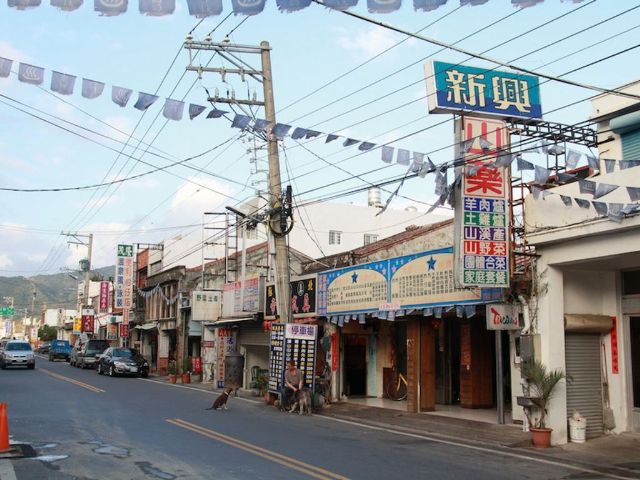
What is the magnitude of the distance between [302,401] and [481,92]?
10.3m

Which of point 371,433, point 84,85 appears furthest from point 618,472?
point 84,85

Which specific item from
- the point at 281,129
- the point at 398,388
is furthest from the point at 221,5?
the point at 398,388

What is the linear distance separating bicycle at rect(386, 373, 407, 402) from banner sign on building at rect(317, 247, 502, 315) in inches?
126

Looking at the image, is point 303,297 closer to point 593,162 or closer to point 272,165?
point 272,165

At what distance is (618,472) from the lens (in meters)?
11.5

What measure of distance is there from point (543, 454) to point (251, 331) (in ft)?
66.6

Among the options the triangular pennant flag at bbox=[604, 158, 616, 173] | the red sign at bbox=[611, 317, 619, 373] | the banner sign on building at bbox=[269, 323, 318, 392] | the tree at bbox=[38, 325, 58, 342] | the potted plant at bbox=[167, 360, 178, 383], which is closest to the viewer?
the triangular pennant flag at bbox=[604, 158, 616, 173]

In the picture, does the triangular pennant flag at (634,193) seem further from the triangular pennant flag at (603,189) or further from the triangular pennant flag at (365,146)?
the triangular pennant flag at (365,146)

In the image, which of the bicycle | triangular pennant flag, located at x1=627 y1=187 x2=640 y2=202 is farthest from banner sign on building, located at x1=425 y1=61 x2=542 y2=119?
the bicycle

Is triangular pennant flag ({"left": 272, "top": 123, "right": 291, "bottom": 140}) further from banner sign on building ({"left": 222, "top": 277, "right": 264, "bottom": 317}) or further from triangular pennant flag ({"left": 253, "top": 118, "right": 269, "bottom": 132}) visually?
banner sign on building ({"left": 222, "top": 277, "right": 264, "bottom": 317})

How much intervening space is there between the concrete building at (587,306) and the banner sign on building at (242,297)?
634 inches

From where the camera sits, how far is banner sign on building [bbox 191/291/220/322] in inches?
1379

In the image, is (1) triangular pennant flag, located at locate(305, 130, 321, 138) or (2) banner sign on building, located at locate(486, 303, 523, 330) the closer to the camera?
(1) triangular pennant flag, located at locate(305, 130, 321, 138)

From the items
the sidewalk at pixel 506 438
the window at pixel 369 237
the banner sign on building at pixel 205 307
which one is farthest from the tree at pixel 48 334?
the sidewalk at pixel 506 438
